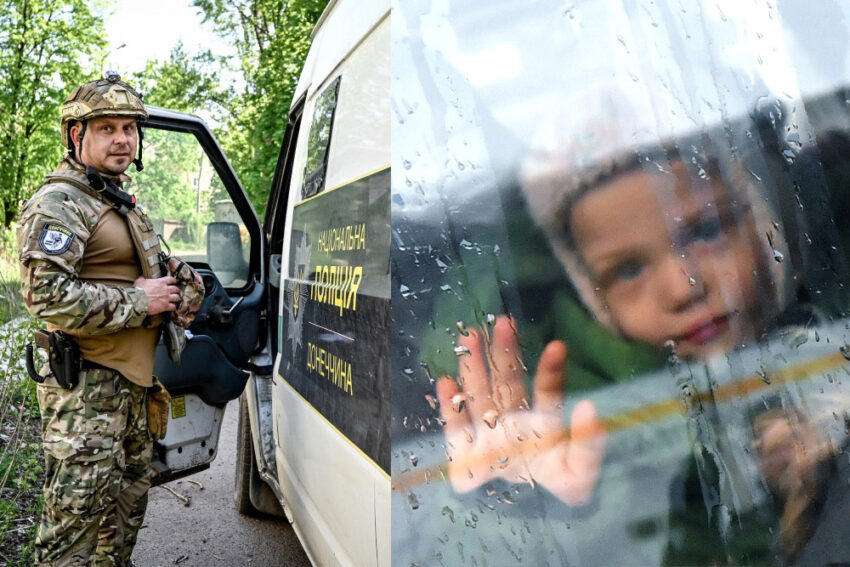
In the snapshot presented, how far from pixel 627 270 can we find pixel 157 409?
6.44 feet

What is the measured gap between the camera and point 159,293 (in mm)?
2443

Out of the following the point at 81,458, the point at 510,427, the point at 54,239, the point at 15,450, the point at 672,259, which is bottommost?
the point at 15,450

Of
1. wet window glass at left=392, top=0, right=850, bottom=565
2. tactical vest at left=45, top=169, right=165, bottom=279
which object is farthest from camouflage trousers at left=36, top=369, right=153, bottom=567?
wet window glass at left=392, top=0, right=850, bottom=565

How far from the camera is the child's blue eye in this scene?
1.36 metres

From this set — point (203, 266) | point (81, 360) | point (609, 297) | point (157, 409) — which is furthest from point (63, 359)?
point (609, 297)

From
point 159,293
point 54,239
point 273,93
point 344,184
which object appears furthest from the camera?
point 273,93

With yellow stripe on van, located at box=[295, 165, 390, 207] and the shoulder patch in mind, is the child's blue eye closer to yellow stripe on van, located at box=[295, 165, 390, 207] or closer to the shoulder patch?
yellow stripe on van, located at box=[295, 165, 390, 207]

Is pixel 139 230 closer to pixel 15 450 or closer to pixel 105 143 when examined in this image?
pixel 105 143

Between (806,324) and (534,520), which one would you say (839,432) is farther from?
(534,520)

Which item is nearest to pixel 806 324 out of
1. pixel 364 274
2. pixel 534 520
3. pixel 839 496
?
pixel 839 496

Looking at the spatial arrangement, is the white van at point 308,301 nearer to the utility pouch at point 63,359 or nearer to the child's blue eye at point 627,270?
the child's blue eye at point 627,270

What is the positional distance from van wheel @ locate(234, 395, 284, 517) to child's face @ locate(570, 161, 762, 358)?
2663mm

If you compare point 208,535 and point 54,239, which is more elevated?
point 54,239

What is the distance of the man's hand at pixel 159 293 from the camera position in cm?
242
